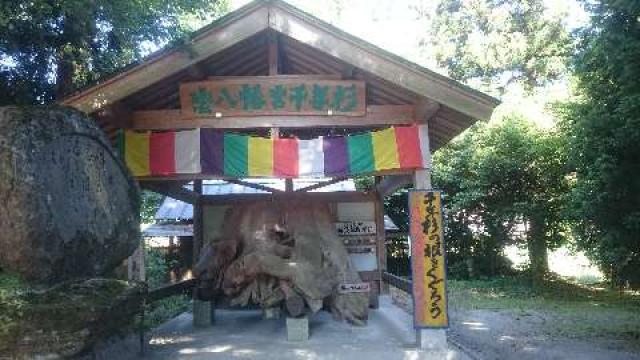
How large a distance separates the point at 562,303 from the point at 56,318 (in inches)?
568

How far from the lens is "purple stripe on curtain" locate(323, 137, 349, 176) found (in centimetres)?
752

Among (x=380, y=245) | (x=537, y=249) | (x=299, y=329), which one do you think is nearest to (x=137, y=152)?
(x=299, y=329)

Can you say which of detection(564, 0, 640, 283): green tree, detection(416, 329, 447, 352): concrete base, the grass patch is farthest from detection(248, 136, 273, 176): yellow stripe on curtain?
the grass patch

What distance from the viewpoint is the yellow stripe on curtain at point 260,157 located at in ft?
24.5

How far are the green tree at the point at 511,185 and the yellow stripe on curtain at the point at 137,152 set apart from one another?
13718mm

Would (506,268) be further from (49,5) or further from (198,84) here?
(49,5)

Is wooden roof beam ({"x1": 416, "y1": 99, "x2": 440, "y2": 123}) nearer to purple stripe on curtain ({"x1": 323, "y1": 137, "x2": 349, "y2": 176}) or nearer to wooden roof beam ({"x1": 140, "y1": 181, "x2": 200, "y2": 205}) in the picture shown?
purple stripe on curtain ({"x1": 323, "y1": 137, "x2": 349, "y2": 176})

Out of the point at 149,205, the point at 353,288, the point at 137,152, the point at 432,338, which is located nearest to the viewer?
the point at 432,338

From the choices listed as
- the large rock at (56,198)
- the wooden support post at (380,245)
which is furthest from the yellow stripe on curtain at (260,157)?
the wooden support post at (380,245)

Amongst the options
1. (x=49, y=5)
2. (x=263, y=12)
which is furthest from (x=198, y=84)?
(x=49, y=5)

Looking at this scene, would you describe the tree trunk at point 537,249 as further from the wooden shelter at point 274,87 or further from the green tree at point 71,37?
the green tree at point 71,37

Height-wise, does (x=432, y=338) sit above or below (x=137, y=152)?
below

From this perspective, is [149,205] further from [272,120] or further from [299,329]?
[299,329]

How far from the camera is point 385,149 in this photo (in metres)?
7.55
